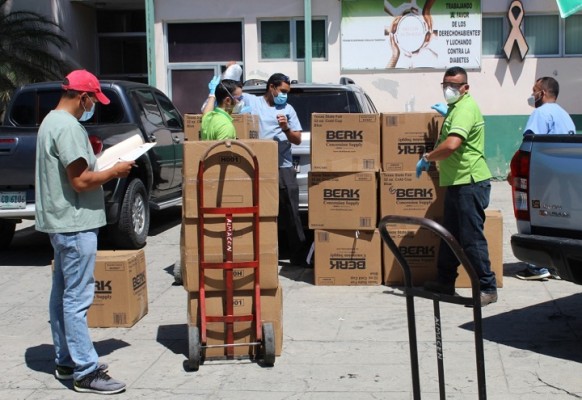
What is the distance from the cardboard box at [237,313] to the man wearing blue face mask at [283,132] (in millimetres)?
2690

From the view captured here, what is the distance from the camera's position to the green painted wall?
15.3 m

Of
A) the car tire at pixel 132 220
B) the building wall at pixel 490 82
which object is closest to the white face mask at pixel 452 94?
the car tire at pixel 132 220

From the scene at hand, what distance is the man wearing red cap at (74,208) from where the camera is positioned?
5.01 m

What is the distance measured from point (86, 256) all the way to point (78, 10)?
13350 mm

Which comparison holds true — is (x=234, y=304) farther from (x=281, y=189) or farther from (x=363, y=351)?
(x=281, y=189)

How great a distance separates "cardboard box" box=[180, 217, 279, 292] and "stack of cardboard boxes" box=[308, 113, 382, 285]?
2201mm

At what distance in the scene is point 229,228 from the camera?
5547 mm

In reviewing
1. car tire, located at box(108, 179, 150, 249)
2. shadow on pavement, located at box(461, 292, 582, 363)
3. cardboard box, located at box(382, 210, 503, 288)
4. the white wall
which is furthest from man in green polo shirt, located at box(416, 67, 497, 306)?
the white wall

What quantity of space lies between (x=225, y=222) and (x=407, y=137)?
9.01 feet

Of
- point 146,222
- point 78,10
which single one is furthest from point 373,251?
point 78,10

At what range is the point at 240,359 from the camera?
18.9ft

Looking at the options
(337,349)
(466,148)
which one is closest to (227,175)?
(337,349)

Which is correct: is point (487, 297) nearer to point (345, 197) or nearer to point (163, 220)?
point (345, 197)

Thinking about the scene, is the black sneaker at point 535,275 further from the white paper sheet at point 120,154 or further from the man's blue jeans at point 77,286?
the man's blue jeans at point 77,286
